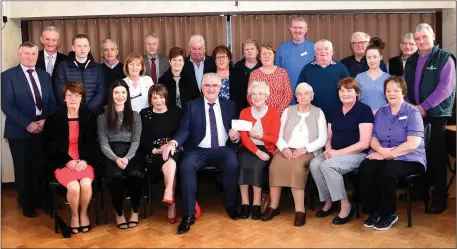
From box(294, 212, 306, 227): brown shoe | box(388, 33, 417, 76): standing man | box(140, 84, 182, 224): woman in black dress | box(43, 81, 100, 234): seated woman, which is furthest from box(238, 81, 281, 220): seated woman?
box(388, 33, 417, 76): standing man

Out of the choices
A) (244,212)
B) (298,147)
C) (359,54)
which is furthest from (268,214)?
(359,54)

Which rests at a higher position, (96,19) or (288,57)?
(96,19)

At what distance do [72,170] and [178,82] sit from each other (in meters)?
1.34

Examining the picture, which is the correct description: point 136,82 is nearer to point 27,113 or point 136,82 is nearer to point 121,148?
point 121,148

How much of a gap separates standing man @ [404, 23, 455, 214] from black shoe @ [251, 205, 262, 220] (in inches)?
61.7

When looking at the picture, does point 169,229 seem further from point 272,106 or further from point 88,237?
point 272,106

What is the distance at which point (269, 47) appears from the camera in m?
4.59

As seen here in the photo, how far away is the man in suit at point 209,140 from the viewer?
4.17 m

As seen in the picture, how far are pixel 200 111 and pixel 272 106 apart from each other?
0.74 m

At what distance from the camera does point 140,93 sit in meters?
4.56

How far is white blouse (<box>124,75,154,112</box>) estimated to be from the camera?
4.54m

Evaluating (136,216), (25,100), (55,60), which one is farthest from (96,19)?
(136,216)

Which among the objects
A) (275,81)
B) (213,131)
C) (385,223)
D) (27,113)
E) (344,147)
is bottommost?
(385,223)

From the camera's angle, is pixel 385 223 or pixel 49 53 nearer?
pixel 385 223
